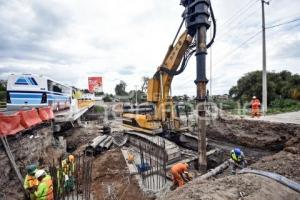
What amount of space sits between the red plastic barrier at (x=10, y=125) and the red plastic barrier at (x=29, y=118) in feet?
1.26

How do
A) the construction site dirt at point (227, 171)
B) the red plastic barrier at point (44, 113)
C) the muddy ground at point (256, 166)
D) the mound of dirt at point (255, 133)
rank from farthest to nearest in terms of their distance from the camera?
1. the mound of dirt at point (255, 133)
2. the red plastic barrier at point (44, 113)
3. the construction site dirt at point (227, 171)
4. the muddy ground at point (256, 166)

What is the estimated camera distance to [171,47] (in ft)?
31.8

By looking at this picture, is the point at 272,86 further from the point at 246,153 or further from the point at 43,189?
the point at 43,189

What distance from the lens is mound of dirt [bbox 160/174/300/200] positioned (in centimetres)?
381

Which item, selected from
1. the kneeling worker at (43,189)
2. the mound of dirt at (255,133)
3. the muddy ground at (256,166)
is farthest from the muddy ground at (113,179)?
the mound of dirt at (255,133)

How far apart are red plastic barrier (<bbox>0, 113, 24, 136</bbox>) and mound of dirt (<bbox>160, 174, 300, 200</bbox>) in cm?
531

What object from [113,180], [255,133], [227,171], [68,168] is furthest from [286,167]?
[255,133]

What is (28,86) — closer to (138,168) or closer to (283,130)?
(138,168)

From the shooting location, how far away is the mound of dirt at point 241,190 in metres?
3.81

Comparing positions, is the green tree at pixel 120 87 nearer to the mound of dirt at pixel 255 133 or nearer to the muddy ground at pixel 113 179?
the mound of dirt at pixel 255 133

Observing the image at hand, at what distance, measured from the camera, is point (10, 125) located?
288 inches

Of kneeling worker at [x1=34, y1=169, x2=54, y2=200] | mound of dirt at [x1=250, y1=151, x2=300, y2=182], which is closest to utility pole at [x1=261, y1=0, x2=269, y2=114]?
mound of dirt at [x1=250, y1=151, x2=300, y2=182]

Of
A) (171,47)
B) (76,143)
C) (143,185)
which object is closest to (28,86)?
(76,143)

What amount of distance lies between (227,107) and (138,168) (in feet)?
78.0
